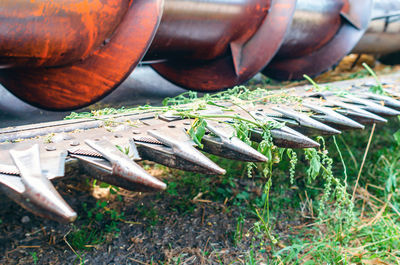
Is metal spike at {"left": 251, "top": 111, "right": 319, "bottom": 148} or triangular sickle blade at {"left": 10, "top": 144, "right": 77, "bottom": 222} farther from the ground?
triangular sickle blade at {"left": 10, "top": 144, "right": 77, "bottom": 222}

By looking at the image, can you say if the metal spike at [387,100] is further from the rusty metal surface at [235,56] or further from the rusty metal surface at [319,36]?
the rusty metal surface at [319,36]

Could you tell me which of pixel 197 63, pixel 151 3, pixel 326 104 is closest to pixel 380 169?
pixel 326 104

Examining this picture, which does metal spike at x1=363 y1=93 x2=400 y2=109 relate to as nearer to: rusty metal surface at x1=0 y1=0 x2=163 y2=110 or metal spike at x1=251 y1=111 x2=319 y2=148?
metal spike at x1=251 y1=111 x2=319 y2=148

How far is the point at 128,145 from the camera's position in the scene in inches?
40.8

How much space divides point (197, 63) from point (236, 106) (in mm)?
1013

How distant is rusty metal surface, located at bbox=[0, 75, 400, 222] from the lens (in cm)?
78

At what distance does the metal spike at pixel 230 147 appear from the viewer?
1.08m

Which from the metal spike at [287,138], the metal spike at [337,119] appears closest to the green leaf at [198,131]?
the metal spike at [287,138]

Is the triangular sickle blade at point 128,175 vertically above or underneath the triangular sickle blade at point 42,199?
underneath

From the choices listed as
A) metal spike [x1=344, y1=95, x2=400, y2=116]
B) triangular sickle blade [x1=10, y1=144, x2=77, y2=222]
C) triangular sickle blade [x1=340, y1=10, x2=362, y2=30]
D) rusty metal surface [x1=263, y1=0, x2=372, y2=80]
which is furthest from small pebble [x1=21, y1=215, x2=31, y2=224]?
triangular sickle blade [x1=340, y1=10, x2=362, y2=30]

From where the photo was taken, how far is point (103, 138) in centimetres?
109

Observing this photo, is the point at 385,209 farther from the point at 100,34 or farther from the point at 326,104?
the point at 100,34

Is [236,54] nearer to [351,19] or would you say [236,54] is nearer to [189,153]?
[351,19]

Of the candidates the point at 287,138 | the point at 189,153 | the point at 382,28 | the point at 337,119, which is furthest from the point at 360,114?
the point at 382,28
